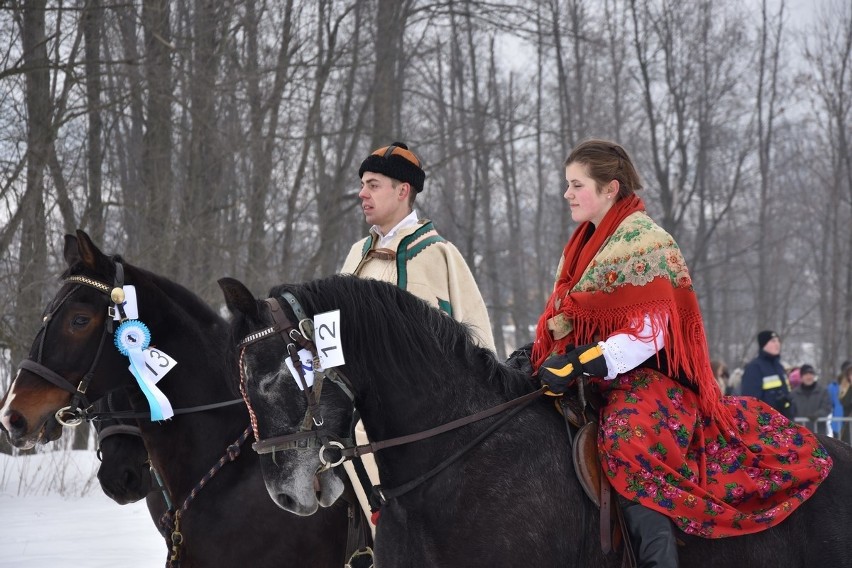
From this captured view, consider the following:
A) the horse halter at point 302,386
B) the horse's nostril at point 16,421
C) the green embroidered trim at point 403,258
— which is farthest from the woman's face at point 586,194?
the horse's nostril at point 16,421

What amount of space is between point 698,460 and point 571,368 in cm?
61

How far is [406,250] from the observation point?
4.42m

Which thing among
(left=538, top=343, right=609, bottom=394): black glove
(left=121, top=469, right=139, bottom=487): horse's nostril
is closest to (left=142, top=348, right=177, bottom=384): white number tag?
(left=121, top=469, right=139, bottom=487): horse's nostril

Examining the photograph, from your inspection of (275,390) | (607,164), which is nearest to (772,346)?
(607,164)

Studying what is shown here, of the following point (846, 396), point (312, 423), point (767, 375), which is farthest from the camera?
point (846, 396)

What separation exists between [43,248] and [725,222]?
84.2ft

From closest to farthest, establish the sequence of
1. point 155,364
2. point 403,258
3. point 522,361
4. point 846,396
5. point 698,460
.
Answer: point 698,460 → point 522,361 → point 155,364 → point 403,258 → point 846,396

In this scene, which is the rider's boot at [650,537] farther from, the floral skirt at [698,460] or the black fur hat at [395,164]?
the black fur hat at [395,164]

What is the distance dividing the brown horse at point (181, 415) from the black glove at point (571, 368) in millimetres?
1484

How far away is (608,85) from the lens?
24203 millimetres

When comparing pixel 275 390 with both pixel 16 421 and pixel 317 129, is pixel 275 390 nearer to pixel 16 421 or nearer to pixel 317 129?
pixel 16 421

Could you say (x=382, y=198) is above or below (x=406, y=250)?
above

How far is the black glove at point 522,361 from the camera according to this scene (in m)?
3.65

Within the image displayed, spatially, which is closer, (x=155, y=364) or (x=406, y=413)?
(x=406, y=413)
